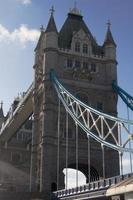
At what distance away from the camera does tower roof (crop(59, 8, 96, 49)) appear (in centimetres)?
7131

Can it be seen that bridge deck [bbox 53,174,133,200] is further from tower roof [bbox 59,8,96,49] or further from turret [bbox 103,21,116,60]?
tower roof [bbox 59,8,96,49]

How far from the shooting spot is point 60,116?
6384 cm

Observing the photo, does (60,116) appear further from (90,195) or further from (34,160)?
(90,195)

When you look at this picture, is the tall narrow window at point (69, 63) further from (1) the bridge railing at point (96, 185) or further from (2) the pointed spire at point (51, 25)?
(1) the bridge railing at point (96, 185)

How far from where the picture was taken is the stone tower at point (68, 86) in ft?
199

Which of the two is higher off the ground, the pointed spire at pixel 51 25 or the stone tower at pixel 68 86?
the pointed spire at pixel 51 25

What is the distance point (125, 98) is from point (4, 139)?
130 ft

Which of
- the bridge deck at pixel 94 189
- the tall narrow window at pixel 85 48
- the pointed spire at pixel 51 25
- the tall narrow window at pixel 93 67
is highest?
the pointed spire at pixel 51 25

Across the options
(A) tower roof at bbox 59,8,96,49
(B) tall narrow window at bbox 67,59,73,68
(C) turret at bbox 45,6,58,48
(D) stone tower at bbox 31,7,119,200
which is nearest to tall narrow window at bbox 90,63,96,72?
(D) stone tower at bbox 31,7,119,200

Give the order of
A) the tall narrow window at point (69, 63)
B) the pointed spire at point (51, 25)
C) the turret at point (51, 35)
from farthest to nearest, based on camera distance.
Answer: the pointed spire at point (51, 25)
the tall narrow window at point (69, 63)
the turret at point (51, 35)

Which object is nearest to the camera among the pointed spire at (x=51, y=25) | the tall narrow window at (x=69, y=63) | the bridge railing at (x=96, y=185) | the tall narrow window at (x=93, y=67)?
the bridge railing at (x=96, y=185)

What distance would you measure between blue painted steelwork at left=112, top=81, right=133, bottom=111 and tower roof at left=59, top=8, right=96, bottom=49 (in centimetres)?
1052

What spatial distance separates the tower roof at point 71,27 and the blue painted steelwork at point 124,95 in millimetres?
10520

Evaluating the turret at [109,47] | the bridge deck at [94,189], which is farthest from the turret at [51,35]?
the bridge deck at [94,189]
